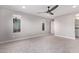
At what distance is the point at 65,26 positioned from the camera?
2.31 metres

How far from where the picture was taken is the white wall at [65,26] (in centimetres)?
223

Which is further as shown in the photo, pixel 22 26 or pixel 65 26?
pixel 22 26

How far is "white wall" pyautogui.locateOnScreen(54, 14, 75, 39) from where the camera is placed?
2.23m

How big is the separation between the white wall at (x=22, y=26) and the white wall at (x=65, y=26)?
1.03ft

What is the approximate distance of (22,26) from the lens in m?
2.43

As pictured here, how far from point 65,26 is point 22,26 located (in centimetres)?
141

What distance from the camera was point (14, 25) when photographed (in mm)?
2254

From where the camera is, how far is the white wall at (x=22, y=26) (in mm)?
2223

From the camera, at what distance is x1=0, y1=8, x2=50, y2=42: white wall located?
2223 millimetres

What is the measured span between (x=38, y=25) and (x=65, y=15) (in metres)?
0.92

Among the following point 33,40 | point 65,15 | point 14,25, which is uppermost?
point 65,15

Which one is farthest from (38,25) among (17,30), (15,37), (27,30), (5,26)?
(5,26)

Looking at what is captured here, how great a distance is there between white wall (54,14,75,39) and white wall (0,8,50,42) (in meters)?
0.32
